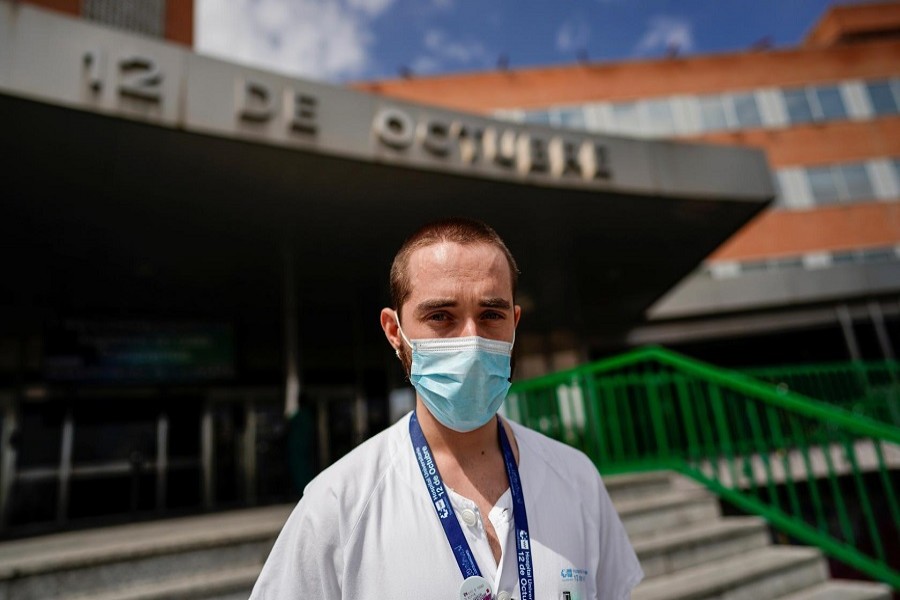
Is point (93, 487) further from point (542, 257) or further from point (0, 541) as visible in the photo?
point (542, 257)

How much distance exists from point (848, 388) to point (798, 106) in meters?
16.0

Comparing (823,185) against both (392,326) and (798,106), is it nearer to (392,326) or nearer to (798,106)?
(798,106)

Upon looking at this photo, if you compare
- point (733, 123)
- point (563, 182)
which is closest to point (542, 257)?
point (563, 182)

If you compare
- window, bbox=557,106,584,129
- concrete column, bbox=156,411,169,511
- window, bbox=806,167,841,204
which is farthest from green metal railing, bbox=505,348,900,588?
window, bbox=557,106,584,129

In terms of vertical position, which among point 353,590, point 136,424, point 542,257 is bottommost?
point 353,590

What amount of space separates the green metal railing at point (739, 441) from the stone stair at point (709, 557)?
0.19m

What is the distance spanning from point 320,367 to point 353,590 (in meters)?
12.9

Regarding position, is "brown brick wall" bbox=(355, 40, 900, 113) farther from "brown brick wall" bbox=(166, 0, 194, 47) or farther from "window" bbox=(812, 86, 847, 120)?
"brown brick wall" bbox=(166, 0, 194, 47)

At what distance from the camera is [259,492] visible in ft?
38.0

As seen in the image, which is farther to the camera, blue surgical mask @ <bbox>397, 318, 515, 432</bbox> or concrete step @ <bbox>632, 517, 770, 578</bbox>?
concrete step @ <bbox>632, 517, 770, 578</bbox>

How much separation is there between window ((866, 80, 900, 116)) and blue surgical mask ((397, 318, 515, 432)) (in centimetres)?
2641

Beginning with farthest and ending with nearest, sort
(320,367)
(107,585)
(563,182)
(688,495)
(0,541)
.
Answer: (320,367) < (563,182) < (0,541) < (688,495) < (107,585)

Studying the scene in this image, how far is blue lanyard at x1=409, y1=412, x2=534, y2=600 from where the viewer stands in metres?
1.27

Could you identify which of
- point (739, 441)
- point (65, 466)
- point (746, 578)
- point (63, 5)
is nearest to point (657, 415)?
point (739, 441)
